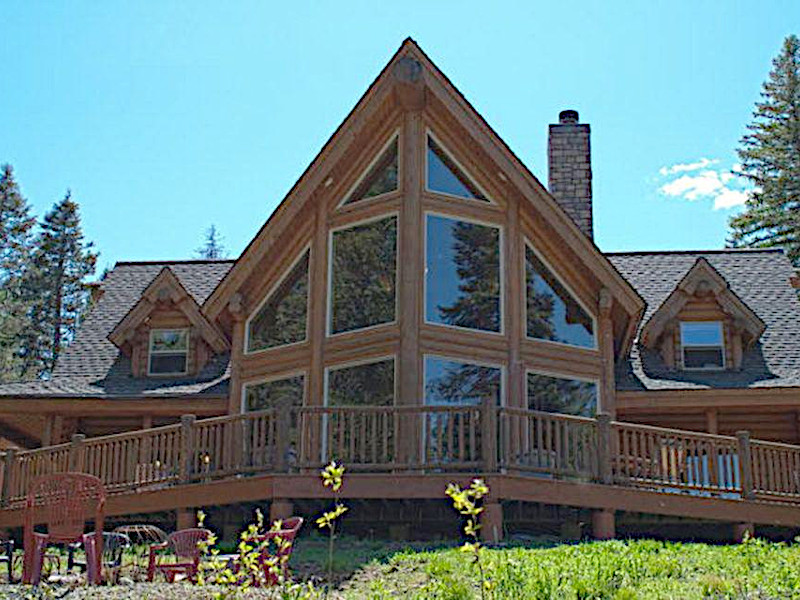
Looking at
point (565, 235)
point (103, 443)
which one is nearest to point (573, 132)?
point (565, 235)

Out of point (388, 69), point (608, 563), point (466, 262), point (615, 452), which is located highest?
point (388, 69)

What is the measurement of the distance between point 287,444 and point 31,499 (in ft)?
14.6

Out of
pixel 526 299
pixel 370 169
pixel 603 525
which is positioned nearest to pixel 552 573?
pixel 603 525

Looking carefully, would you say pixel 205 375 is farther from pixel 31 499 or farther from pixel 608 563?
pixel 608 563

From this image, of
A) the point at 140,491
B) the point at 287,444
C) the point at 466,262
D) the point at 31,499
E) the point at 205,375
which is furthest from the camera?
the point at 205,375

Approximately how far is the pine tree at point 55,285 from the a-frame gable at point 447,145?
30585 millimetres

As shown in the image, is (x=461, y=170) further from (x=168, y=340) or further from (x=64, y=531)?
(x=64, y=531)

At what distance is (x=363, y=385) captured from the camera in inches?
659

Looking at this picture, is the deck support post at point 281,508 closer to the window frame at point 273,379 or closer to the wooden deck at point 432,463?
the wooden deck at point 432,463

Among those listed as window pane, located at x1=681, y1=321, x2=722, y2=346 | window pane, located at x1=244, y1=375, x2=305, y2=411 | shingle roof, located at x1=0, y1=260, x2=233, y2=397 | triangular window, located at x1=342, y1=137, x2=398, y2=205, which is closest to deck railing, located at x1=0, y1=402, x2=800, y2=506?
window pane, located at x1=244, y1=375, x2=305, y2=411

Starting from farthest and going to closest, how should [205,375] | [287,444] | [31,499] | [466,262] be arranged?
[205,375] < [466,262] < [287,444] < [31,499]

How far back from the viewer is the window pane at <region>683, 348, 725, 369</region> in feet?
65.1

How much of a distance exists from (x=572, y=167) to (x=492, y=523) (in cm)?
930

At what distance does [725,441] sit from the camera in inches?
627
